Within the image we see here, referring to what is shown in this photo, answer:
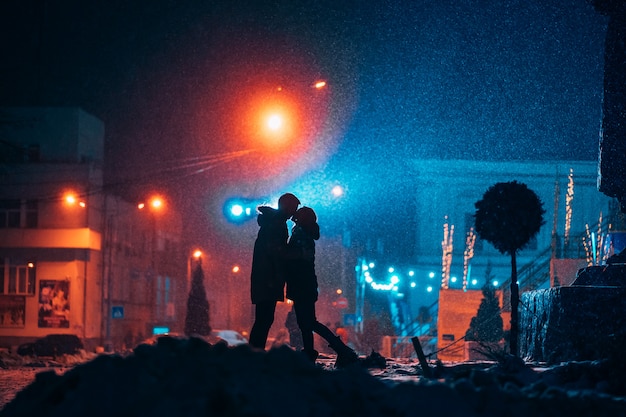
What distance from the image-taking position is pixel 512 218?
10945 mm

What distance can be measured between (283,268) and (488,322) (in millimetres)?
17754

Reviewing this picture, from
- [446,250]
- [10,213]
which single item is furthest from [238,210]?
[10,213]

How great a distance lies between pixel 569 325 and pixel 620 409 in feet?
12.4

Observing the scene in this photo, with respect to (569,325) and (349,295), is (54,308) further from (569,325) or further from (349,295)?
(569,325)

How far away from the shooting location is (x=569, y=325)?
9391 millimetres

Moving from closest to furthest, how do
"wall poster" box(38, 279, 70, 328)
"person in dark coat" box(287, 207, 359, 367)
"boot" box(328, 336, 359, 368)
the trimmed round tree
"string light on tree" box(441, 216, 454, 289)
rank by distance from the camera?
1. "person in dark coat" box(287, 207, 359, 367)
2. "boot" box(328, 336, 359, 368)
3. the trimmed round tree
4. "string light on tree" box(441, 216, 454, 289)
5. "wall poster" box(38, 279, 70, 328)

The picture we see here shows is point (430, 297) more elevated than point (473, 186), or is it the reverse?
Result: point (473, 186)

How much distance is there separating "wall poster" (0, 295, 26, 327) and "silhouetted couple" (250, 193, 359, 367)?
46.2 metres

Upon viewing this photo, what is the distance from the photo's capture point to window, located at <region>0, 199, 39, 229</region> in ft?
177

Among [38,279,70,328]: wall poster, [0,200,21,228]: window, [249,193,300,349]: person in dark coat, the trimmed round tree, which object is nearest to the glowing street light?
the trimmed round tree

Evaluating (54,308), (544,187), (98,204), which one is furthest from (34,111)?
(544,187)

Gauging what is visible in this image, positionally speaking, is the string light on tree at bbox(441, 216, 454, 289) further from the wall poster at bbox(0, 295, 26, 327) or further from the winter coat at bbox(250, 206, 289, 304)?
the winter coat at bbox(250, 206, 289, 304)

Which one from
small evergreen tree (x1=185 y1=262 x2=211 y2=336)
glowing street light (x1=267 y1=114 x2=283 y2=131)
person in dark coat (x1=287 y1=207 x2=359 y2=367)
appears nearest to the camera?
person in dark coat (x1=287 y1=207 x2=359 y2=367)

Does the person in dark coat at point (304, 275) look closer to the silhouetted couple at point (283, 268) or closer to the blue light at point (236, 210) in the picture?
the silhouetted couple at point (283, 268)
